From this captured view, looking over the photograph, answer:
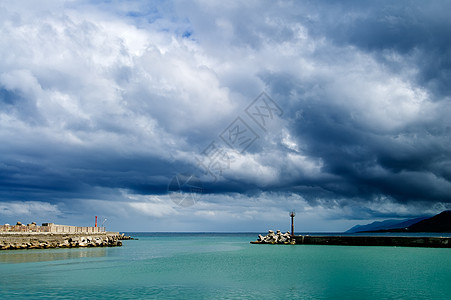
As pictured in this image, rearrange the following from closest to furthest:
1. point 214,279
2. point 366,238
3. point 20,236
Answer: point 214,279, point 20,236, point 366,238

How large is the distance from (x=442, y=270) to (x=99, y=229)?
7347 centimetres

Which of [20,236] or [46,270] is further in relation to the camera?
[20,236]

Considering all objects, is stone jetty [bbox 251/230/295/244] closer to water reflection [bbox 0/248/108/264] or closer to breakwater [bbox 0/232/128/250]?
breakwater [bbox 0/232/128/250]

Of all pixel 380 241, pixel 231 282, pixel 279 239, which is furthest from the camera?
pixel 279 239

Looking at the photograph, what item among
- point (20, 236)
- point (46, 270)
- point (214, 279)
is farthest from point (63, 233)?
point (214, 279)

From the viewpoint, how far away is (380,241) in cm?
6725

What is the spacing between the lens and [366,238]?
225 ft

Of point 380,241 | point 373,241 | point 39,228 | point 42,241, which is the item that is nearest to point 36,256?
point 42,241

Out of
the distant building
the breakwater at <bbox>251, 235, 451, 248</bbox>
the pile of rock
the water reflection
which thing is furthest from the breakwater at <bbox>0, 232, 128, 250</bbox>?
the breakwater at <bbox>251, 235, 451, 248</bbox>

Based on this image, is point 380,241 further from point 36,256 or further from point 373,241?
point 36,256

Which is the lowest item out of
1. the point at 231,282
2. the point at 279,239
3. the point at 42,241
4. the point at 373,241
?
the point at 279,239

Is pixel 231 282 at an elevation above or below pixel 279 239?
above

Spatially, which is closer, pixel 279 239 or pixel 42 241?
pixel 42 241

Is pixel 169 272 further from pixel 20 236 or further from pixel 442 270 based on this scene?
pixel 20 236
